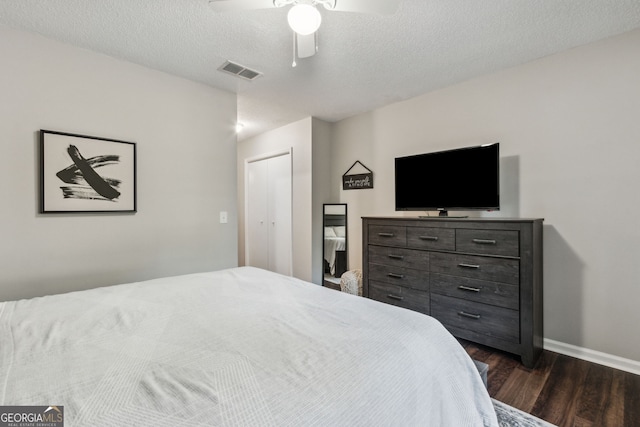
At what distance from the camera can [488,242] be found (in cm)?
218

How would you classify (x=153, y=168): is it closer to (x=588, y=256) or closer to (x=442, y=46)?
(x=442, y=46)

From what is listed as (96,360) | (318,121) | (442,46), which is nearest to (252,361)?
(96,360)

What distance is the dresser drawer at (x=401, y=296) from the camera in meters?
2.53

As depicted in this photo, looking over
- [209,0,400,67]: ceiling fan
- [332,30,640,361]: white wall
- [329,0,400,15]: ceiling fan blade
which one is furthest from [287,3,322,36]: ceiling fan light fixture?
[332,30,640,361]: white wall

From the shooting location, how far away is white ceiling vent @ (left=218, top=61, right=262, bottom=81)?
243 cm

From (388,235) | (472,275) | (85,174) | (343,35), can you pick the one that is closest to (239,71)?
(343,35)

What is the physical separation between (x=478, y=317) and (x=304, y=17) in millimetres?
2370

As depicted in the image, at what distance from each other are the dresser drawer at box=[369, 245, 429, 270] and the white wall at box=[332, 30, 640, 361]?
2.27 ft

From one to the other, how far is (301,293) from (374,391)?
0.75m

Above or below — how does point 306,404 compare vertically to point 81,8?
below

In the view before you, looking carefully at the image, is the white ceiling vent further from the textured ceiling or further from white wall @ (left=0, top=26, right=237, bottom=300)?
white wall @ (left=0, top=26, right=237, bottom=300)

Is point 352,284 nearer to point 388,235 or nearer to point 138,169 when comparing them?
point 388,235

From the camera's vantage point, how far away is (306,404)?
0.67 metres

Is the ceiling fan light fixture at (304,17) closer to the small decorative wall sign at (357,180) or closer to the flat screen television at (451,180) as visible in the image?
the flat screen television at (451,180)
